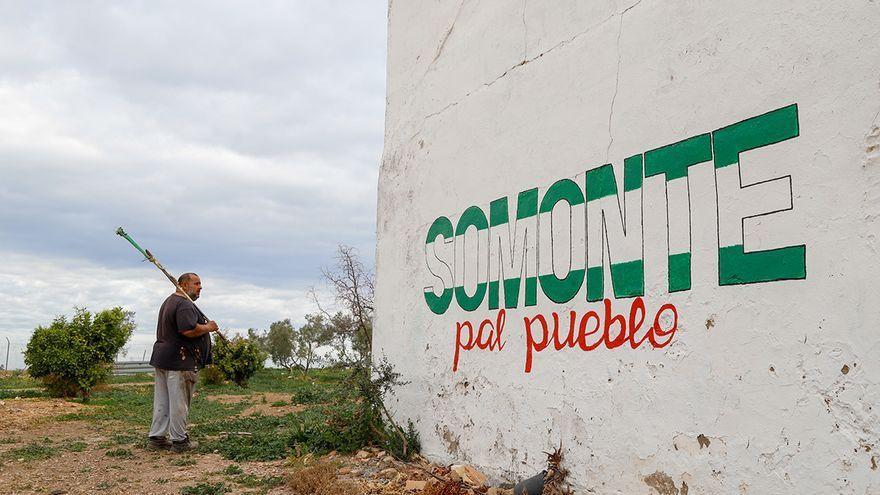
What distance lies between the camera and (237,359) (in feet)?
65.3

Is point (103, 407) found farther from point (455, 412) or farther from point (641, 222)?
point (641, 222)

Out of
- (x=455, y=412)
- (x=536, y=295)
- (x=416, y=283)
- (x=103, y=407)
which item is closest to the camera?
(x=536, y=295)

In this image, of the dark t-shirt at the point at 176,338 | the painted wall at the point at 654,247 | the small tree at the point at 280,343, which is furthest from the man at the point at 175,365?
the small tree at the point at 280,343

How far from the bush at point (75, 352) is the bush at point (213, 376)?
12.4 ft

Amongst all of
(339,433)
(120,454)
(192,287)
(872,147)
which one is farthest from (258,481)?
(872,147)

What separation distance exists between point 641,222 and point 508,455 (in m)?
2.24

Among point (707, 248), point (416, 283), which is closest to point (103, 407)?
point (416, 283)

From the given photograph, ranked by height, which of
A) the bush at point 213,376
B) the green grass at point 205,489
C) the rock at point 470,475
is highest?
the bush at point 213,376

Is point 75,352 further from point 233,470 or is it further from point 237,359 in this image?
point 233,470

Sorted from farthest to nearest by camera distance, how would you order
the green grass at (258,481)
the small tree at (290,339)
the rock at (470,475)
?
the small tree at (290,339), the green grass at (258,481), the rock at (470,475)

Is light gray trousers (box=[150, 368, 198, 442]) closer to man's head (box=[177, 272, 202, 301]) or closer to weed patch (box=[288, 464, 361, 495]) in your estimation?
man's head (box=[177, 272, 202, 301])

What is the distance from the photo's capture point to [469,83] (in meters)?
6.75

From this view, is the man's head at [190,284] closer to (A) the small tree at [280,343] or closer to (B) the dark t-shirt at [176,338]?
(B) the dark t-shirt at [176,338]

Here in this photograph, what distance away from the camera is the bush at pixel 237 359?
19.7m
